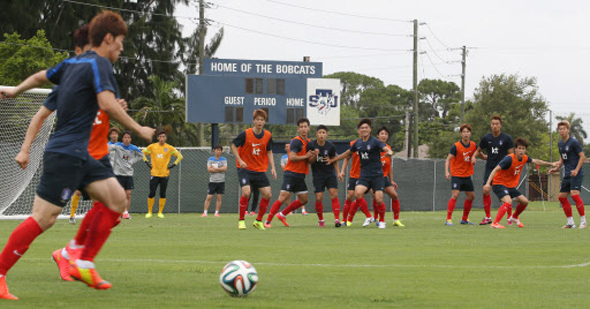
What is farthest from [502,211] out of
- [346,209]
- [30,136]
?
[30,136]

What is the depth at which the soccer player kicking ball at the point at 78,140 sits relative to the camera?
221 inches

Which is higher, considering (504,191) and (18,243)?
(18,243)

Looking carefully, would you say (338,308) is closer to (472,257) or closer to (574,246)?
(472,257)

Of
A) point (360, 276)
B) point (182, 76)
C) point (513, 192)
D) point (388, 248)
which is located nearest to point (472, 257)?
point (388, 248)

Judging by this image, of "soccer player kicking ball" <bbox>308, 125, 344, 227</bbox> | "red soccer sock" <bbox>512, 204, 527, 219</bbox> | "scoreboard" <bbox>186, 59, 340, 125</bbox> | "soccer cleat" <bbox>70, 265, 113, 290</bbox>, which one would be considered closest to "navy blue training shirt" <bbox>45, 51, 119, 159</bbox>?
"soccer cleat" <bbox>70, 265, 113, 290</bbox>

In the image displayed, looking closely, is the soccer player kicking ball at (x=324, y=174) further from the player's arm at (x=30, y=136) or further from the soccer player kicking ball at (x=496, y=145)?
the player's arm at (x=30, y=136)

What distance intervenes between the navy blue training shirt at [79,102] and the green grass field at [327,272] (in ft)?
3.62

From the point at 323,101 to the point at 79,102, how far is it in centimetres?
2549

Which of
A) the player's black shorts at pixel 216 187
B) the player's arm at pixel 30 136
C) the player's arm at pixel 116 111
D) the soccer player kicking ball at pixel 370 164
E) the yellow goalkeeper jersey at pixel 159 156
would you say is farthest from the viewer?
the player's black shorts at pixel 216 187

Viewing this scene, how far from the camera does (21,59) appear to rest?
3238 centimetres

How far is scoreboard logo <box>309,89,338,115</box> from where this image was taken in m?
30.8

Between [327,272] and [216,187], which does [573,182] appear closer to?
[327,272]

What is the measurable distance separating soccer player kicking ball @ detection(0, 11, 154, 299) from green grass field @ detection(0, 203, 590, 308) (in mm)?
347

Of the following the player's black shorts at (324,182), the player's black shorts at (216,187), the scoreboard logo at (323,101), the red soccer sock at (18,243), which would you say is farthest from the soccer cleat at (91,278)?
the scoreboard logo at (323,101)
